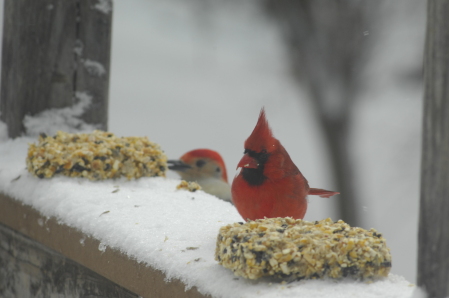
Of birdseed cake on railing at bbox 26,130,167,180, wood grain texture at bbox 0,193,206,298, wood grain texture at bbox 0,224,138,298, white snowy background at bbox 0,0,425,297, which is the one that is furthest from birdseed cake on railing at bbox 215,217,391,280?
white snowy background at bbox 0,0,425,297

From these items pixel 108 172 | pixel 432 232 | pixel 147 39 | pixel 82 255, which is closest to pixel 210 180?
pixel 108 172

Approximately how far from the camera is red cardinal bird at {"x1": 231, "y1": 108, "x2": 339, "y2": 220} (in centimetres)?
190

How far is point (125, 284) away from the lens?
5.62 feet


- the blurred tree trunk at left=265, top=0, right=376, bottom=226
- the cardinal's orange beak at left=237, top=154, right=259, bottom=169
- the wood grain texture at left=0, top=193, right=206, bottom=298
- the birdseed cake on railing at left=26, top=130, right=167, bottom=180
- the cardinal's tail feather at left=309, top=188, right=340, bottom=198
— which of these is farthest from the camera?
the blurred tree trunk at left=265, top=0, right=376, bottom=226

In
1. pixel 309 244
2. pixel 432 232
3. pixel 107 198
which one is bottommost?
pixel 107 198

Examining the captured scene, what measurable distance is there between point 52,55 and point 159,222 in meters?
1.57

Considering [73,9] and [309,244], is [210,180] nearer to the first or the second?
[73,9]

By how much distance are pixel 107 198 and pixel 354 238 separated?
1.17 meters

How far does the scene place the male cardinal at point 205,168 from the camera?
12.5ft

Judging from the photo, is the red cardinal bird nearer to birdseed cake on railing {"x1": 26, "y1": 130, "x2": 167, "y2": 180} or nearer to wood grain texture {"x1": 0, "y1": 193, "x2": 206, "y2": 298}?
wood grain texture {"x1": 0, "y1": 193, "x2": 206, "y2": 298}

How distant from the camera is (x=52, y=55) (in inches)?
123

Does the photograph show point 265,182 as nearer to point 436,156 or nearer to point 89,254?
point 89,254

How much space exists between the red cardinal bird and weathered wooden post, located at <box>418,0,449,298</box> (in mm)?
836

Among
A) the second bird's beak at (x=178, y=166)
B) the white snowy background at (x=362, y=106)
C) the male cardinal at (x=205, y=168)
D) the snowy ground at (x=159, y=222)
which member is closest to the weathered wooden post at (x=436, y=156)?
the snowy ground at (x=159, y=222)
